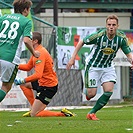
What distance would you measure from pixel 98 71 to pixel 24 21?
8.05 feet

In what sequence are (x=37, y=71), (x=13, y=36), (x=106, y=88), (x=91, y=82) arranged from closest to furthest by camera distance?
(x=13, y=36), (x=106, y=88), (x=91, y=82), (x=37, y=71)

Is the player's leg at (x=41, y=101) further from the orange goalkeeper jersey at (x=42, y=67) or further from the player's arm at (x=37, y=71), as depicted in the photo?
the player's arm at (x=37, y=71)

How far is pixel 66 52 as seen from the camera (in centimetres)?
2420

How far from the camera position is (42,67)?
14.3 m

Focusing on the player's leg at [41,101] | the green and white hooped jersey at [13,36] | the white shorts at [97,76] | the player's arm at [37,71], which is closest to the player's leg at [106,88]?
the white shorts at [97,76]

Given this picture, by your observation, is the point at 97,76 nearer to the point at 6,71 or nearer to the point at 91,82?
the point at 91,82

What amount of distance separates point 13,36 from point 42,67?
2.66m

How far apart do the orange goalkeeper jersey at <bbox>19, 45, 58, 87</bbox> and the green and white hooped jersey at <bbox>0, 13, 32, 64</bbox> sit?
250cm

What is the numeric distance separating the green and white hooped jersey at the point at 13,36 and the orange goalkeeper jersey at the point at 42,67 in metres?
2.50

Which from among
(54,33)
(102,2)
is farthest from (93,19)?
(54,33)

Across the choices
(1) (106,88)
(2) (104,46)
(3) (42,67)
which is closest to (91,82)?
(1) (106,88)

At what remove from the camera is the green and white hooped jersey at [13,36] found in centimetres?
1162

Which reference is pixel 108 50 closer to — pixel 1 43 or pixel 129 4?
pixel 1 43

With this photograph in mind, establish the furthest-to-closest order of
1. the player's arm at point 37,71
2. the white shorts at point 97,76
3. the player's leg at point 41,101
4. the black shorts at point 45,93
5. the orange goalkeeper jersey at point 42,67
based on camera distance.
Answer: the black shorts at point 45,93, the player's leg at point 41,101, the orange goalkeeper jersey at point 42,67, the player's arm at point 37,71, the white shorts at point 97,76
